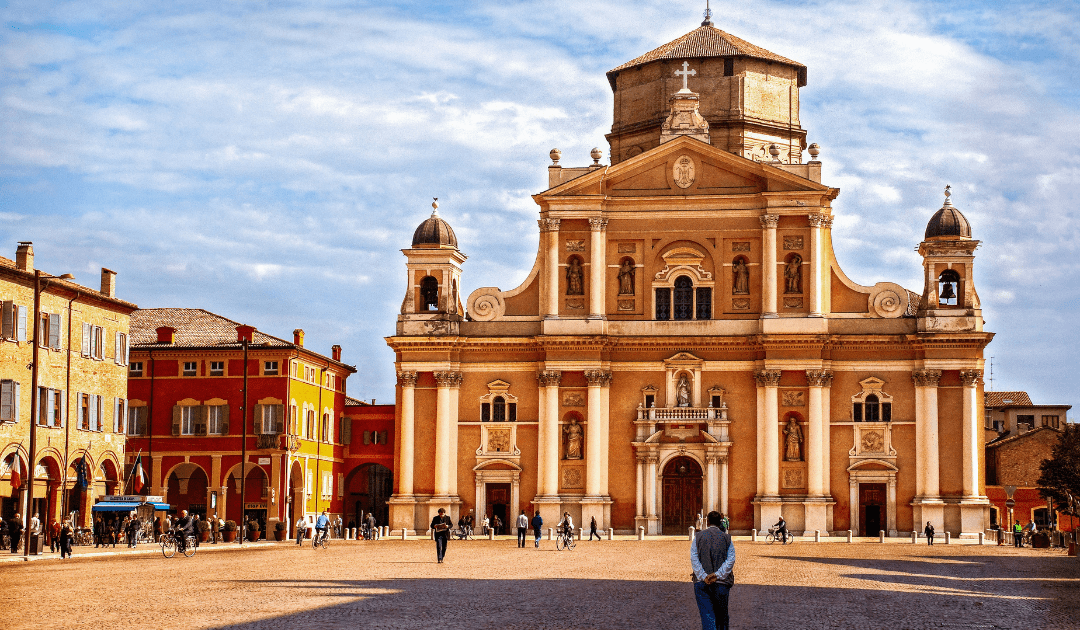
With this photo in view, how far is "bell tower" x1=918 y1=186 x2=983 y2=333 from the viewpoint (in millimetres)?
60281

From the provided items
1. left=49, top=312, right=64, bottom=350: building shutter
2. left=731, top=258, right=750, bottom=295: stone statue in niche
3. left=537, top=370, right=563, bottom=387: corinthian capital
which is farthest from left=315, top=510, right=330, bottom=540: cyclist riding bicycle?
left=731, top=258, right=750, bottom=295: stone statue in niche

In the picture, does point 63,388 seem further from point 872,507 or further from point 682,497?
point 872,507

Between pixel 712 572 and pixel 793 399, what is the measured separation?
44.7m

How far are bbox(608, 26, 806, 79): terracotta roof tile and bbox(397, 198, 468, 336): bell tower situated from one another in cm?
1312

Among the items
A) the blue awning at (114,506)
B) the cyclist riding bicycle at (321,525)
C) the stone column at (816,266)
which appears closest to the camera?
the cyclist riding bicycle at (321,525)

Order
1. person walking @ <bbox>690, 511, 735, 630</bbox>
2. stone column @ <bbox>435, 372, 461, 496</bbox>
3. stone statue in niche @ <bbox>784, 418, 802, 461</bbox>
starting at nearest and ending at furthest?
person walking @ <bbox>690, 511, 735, 630</bbox> → stone statue in niche @ <bbox>784, 418, 802, 461</bbox> → stone column @ <bbox>435, 372, 461, 496</bbox>

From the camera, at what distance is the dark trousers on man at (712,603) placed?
16406 millimetres

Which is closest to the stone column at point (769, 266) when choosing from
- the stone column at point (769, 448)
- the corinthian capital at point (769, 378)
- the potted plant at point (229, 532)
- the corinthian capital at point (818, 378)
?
the corinthian capital at point (769, 378)

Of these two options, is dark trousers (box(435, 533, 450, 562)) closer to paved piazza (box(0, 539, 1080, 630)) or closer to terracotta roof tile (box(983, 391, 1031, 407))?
paved piazza (box(0, 539, 1080, 630))

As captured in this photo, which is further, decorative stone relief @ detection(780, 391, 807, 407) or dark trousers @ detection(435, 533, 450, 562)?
decorative stone relief @ detection(780, 391, 807, 407)

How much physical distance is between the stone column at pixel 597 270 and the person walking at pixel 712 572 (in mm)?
44587

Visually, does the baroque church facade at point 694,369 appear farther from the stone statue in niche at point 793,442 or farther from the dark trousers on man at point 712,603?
the dark trousers on man at point 712,603

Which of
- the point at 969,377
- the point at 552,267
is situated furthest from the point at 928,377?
the point at 552,267

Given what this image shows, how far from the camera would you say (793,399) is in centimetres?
6034
